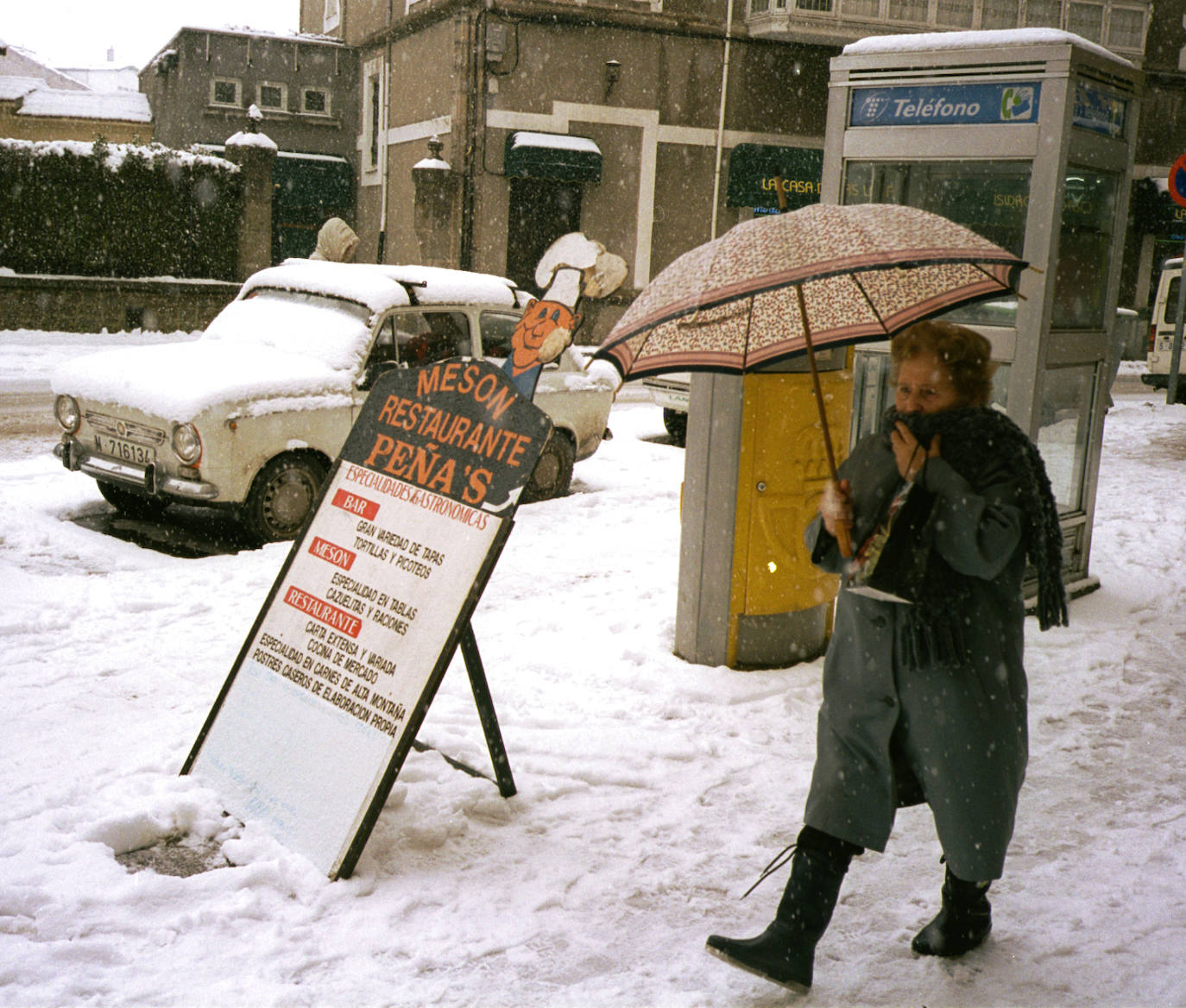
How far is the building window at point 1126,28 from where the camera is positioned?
25781 mm

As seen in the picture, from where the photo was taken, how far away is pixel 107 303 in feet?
64.8

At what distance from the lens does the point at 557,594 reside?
21.4 feet

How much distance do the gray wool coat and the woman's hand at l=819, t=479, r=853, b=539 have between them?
0.05 metres

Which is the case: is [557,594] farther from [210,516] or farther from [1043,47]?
[1043,47]

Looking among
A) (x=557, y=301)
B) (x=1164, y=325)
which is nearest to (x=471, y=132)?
(x=1164, y=325)

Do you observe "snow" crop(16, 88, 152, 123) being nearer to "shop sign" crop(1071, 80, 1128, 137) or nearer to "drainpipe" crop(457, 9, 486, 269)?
"drainpipe" crop(457, 9, 486, 269)

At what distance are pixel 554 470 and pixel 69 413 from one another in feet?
11.3

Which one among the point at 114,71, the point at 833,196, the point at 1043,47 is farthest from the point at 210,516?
the point at 114,71

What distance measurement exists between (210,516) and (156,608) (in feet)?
8.07

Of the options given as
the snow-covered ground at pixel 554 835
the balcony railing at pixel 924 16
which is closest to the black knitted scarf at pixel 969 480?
the snow-covered ground at pixel 554 835

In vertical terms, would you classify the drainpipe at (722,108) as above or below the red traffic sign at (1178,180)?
above

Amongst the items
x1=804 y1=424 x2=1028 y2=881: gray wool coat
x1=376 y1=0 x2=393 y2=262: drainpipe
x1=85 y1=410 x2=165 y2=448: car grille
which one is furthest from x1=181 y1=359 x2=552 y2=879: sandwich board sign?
x1=376 y1=0 x2=393 y2=262: drainpipe

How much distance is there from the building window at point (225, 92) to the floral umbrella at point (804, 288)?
97.0 ft

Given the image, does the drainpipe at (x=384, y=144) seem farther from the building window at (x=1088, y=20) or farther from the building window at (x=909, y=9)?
the building window at (x=1088, y=20)
